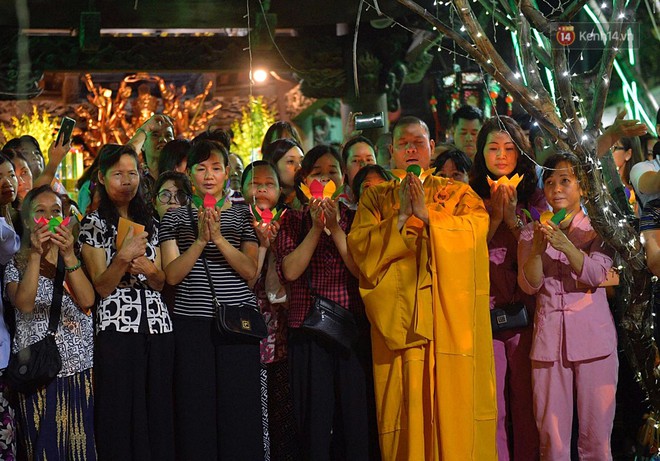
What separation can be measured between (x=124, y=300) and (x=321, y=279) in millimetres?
851

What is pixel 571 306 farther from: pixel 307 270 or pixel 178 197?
pixel 178 197

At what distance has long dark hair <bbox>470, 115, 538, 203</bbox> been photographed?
4.72 meters

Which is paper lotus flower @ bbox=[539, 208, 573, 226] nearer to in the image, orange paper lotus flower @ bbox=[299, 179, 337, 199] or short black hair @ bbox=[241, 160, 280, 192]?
orange paper lotus flower @ bbox=[299, 179, 337, 199]

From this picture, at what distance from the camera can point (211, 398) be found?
4.26 m

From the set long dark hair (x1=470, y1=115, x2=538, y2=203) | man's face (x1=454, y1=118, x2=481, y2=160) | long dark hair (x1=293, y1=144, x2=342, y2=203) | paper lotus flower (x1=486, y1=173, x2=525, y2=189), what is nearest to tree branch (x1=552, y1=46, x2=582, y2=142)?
paper lotus flower (x1=486, y1=173, x2=525, y2=189)

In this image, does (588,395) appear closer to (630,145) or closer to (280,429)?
(280,429)

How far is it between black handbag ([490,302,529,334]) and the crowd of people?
0.01 m

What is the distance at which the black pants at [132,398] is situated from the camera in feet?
13.6

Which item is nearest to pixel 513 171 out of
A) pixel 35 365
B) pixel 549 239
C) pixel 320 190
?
pixel 549 239

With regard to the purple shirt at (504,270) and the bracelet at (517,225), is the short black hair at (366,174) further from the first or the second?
the bracelet at (517,225)

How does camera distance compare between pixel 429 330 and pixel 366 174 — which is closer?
pixel 429 330

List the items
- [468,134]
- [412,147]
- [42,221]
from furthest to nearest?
[468,134] → [412,147] → [42,221]

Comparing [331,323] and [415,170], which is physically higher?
[415,170]

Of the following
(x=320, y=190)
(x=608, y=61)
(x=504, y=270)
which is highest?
(x=608, y=61)
